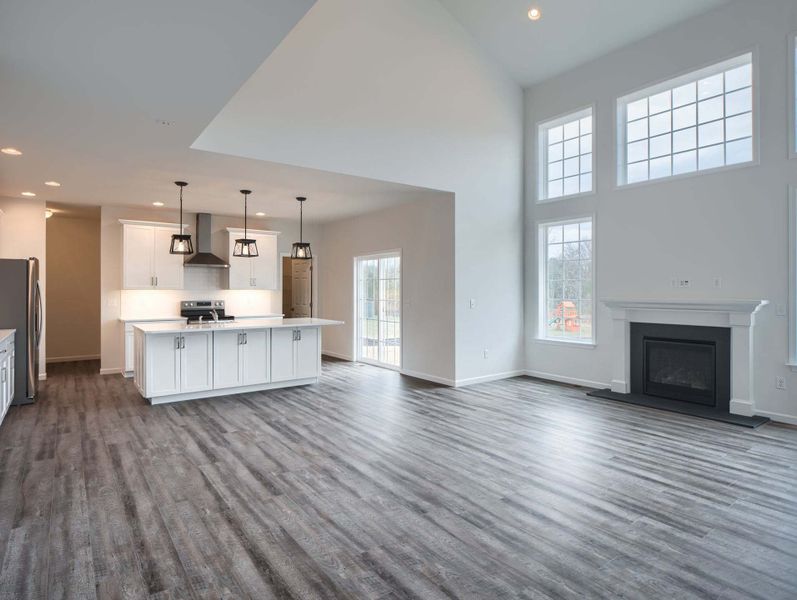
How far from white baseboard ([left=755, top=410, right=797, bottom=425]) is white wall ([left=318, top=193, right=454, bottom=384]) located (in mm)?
3484

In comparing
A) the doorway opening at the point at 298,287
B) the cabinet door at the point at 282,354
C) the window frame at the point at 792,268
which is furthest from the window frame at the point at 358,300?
the window frame at the point at 792,268

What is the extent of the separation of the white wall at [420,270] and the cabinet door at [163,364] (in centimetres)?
332

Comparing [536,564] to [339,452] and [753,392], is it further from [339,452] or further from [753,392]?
[753,392]

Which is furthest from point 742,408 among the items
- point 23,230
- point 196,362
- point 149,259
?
point 23,230

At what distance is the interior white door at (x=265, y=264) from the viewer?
863cm

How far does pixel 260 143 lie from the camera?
191 inches

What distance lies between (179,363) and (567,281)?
5.36 m

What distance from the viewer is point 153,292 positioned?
7.93 metres

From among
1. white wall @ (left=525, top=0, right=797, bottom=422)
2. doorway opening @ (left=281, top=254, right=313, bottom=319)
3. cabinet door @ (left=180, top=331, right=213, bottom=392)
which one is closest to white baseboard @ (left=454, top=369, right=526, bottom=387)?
white wall @ (left=525, top=0, right=797, bottom=422)

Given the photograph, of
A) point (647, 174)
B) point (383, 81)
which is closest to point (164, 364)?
point (383, 81)

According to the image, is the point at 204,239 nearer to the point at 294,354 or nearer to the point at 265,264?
the point at 265,264

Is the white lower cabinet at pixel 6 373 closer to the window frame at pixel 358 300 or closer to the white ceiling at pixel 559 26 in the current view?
the window frame at pixel 358 300

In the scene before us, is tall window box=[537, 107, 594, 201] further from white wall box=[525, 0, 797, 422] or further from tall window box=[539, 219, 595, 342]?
tall window box=[539, 219, 595, 342]

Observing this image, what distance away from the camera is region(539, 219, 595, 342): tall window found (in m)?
6.59
